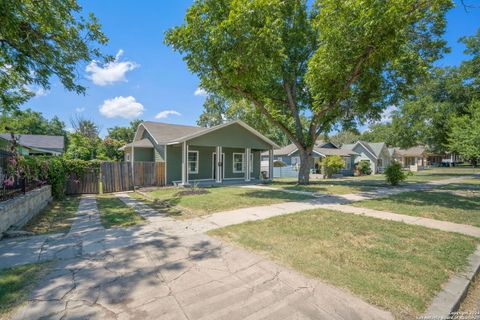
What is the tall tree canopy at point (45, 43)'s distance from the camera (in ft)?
22.5

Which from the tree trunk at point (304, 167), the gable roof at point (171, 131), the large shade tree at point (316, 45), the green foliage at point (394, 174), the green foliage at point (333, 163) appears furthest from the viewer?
the green foliage at point (333, 163)

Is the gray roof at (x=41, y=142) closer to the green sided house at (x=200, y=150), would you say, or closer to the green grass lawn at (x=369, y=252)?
the green sided house at (x=200, y=150)

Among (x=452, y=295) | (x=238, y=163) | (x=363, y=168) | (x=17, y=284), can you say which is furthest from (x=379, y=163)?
(x=17, y=284)

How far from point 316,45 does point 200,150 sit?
10.7 meters

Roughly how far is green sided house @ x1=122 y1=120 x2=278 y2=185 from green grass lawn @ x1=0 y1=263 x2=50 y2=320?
11354mm

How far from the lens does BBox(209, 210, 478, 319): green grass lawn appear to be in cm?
284

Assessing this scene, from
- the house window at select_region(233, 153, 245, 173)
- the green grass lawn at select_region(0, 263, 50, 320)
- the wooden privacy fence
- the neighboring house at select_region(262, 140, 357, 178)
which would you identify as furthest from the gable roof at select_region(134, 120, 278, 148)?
the green grass lawn at select_region(0, 263, 50, 320)

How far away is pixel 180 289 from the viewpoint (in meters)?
2.88

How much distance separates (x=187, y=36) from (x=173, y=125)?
31.5 ft

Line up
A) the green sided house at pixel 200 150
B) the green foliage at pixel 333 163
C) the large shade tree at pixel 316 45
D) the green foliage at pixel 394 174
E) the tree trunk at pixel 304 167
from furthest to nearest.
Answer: the green foliage at pixel 333 163 → the tree trunk at pixel 304 167 → the green sided house at pixel 200 150 → the green foliage at pixel 394 174 → the large shade tree at pixel 316 45

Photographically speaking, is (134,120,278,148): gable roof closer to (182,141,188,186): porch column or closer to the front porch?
(182,141,188,186): porch column

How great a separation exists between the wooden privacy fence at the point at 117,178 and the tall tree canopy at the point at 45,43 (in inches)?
175

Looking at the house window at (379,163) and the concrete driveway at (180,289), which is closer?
the concrete driveway at (180,289)

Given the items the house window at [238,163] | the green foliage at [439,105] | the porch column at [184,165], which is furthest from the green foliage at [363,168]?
the porch column at [184,165]
